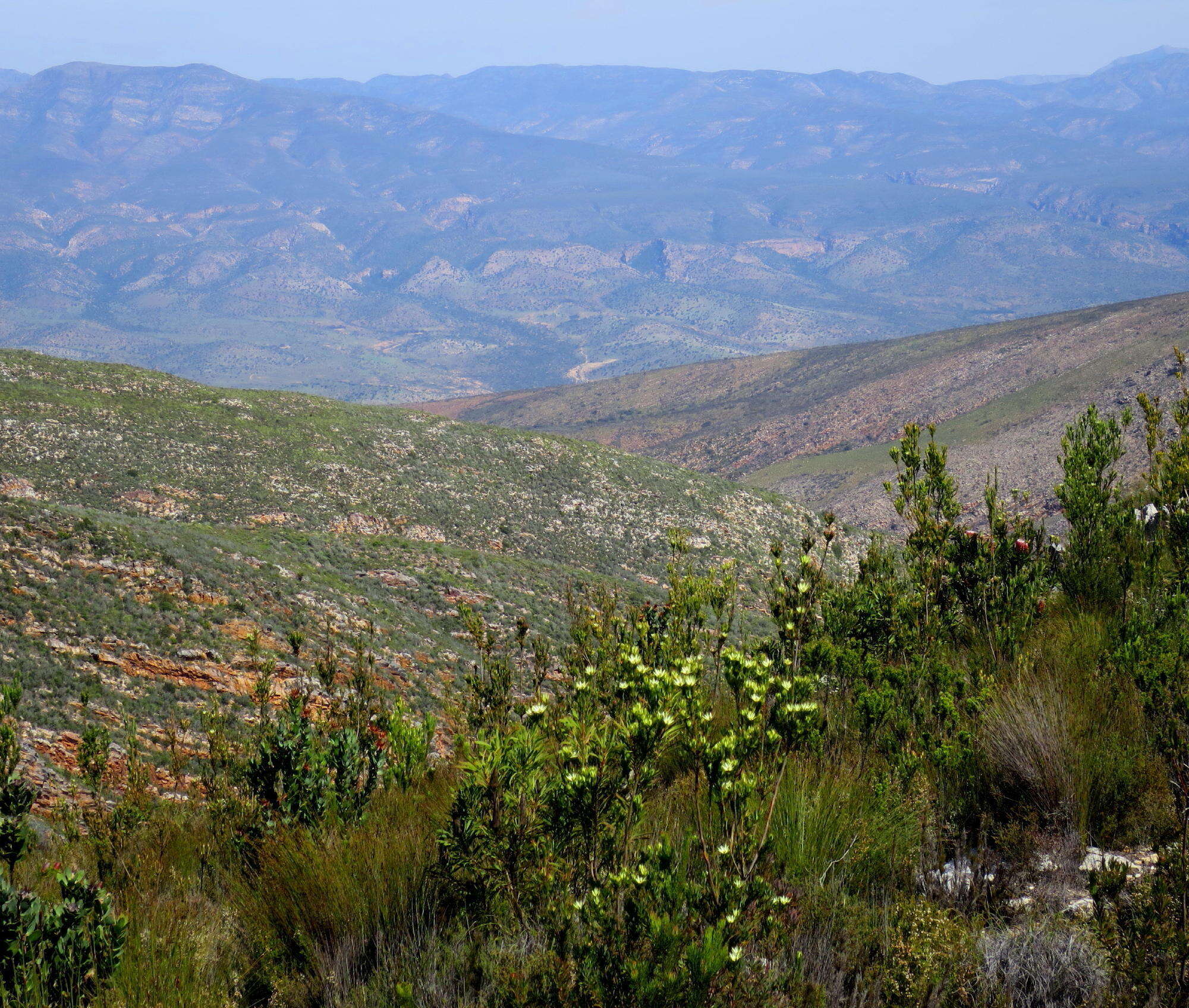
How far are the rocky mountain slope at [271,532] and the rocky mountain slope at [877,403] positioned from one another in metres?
23.9

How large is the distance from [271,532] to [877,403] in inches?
3032

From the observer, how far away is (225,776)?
469 cm

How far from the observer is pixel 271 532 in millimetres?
20875

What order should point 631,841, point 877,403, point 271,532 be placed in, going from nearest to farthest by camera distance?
1. point 631,841
2. point 271,532
3. point 877,403

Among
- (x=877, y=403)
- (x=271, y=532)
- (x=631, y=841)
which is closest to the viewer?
(x=631, y=841)

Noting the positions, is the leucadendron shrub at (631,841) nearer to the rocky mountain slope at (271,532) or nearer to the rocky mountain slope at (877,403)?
the rocky mountain slope at (271,532)

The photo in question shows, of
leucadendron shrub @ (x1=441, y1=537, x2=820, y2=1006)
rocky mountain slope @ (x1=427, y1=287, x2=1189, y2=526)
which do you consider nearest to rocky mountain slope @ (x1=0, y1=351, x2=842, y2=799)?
leucadendron shrub @ (x1=441, y1=537, x2=820, y2=1006)

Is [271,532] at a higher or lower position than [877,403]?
lower

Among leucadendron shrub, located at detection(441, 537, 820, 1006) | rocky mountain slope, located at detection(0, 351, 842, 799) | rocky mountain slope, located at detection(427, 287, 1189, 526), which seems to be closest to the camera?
leucadendron shrub, located at detection(441, 537, 820, 1006)

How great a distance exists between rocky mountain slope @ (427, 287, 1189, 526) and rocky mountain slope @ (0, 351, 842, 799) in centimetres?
2391

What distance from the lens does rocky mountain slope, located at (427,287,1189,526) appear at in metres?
65.1

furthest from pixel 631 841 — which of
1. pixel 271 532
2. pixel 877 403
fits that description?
pixel 877 403

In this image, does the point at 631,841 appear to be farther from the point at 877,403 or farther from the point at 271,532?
the point at 877,403

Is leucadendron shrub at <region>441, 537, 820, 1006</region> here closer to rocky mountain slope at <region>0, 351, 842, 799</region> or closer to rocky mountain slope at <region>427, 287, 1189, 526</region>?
rocky mountain slope at <region>0, 351, 842, 799</region>
